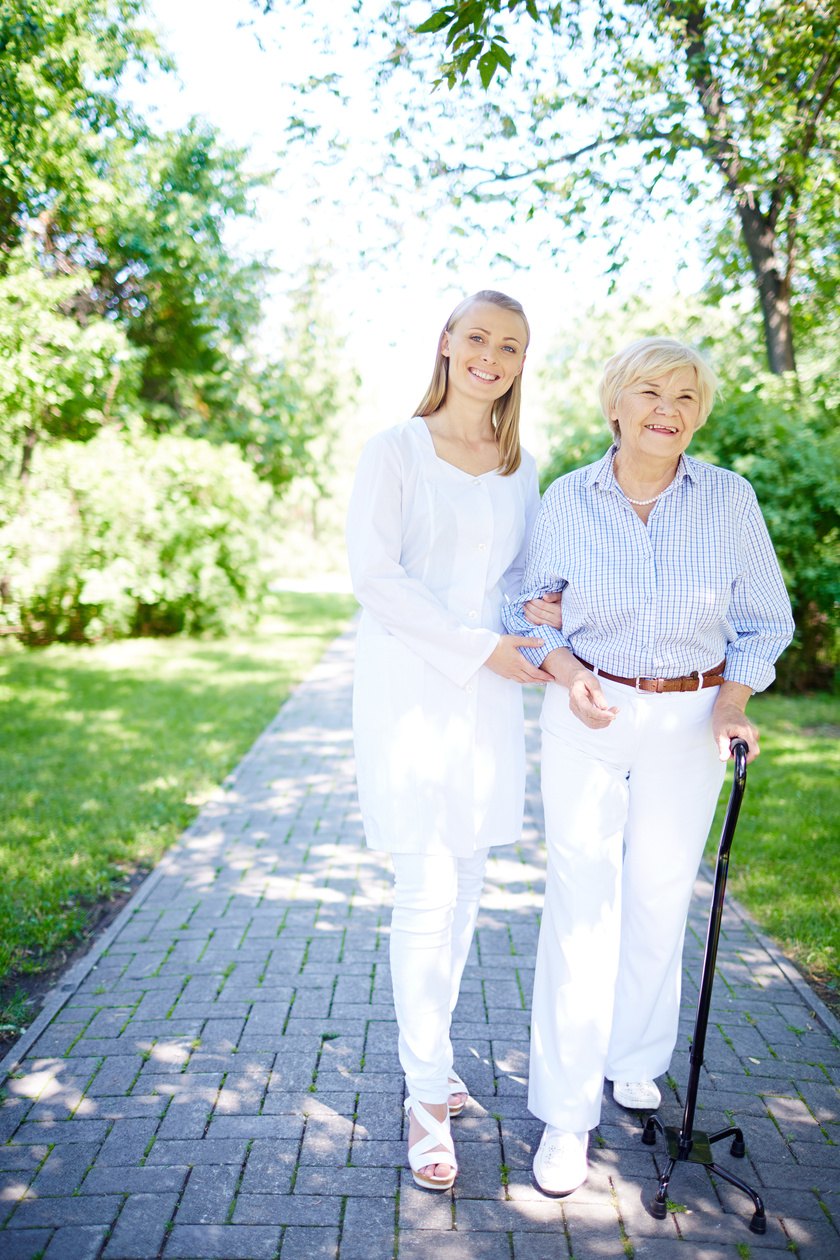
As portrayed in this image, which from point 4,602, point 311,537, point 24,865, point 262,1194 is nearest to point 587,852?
point 262,1194

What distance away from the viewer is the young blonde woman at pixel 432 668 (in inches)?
96.9

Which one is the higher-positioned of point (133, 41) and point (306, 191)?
point (133, 41)

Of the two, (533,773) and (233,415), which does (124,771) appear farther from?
(233,415)

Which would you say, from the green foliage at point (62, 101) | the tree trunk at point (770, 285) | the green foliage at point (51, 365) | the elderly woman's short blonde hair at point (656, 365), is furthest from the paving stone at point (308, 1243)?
the green foliage at point (62, 101)

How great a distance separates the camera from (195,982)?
141 inches

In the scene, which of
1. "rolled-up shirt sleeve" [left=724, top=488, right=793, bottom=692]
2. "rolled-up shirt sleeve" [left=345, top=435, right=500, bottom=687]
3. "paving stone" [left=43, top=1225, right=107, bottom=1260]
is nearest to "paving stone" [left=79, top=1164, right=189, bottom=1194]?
"paving stone" [left=43, top=1225, right=107, bottom=1260]

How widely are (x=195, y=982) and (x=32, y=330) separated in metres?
7.45

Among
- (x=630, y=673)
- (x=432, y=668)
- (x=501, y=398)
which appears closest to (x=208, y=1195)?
(x=432, y=668)

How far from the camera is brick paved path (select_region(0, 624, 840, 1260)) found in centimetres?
229

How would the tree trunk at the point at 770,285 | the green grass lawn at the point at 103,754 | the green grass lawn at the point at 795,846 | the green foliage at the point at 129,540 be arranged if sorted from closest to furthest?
the green grass lawn at the point at 795,846 < the green grass lawn at the point at 103,754 < the tree trunk at the point at 770,285 < the green foliage at the point at 129,540

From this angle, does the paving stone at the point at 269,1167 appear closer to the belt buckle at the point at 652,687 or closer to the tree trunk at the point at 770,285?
the belt buckle at the point at 652,687

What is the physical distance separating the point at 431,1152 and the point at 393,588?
1539 mm

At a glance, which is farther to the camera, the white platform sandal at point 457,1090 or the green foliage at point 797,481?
the green foliage at point 797,481

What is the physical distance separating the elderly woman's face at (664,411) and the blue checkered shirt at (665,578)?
0.39ft
